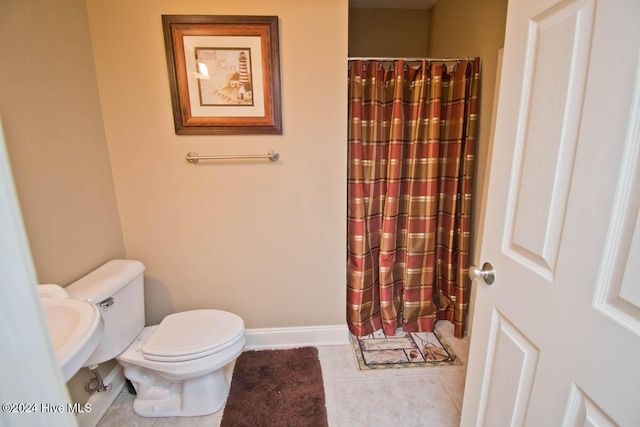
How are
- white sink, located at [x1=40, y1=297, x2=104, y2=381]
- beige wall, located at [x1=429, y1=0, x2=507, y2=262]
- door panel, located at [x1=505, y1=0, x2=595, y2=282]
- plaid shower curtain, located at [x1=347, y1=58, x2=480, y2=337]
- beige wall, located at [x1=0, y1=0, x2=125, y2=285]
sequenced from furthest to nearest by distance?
plaid shower curtain, located at [x1=347, y1=58, x2=480, y2=337] < beige wall, located at [x1=429, y1=0, x2=507, y2=262] < beige wall, located at [x1=0, y1=0, x2=125, y2=285] < white sink, located at [x1=40, y1=297, x2=104, y2=381] < door panel, located at [x1=505, y1=0, x2=595, y2=282]

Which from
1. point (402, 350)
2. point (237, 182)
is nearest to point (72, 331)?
point (237, 182)

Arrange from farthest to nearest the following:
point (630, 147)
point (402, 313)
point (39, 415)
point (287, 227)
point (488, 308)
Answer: point (402, 313), point (287, 227), point (488, 308), point (630, 147), point (39, 415)

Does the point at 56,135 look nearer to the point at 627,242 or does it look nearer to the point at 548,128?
the point at 548,128

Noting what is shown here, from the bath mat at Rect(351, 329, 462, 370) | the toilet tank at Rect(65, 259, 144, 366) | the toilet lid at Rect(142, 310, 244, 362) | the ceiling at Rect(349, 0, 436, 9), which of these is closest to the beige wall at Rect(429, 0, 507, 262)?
the ceiling at Rect(349, 0, 436, 9)

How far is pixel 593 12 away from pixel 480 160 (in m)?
1.31

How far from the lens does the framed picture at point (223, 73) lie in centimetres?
150

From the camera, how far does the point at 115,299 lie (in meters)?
1.33

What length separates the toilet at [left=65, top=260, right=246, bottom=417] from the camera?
1304 mm

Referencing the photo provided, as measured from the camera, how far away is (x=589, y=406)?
0.59 metres

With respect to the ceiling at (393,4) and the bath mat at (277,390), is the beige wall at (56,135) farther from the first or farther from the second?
the ceiling at (393,4)

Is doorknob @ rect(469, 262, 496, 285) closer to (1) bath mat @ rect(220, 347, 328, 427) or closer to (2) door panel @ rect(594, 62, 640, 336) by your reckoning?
(2) door panel @ rect(594, 62, 640, 336)

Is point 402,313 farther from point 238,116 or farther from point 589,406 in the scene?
point 238,116

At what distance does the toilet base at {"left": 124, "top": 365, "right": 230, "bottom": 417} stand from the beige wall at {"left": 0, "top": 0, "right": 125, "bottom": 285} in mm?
636

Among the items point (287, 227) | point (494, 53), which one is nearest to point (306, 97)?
point (287, 227)
